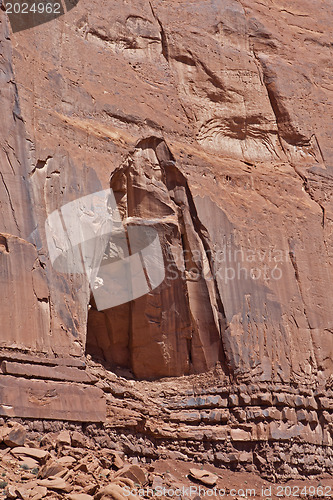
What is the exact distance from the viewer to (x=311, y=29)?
21.4m

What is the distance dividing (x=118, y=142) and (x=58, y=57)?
2.10 m

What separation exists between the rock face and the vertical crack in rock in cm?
3

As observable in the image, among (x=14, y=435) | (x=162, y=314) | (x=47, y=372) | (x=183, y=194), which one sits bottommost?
(x=14, y=435)

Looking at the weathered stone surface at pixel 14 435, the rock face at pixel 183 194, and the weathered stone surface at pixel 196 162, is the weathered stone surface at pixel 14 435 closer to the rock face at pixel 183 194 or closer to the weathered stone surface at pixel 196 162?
the rock face at pixel 183 194

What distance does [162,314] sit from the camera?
17.2 metres

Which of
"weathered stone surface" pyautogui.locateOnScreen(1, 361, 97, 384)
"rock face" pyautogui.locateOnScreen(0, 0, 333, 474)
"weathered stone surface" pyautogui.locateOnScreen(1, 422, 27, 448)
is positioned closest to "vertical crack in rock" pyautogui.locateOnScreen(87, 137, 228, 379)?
"rock face" pyautogui.locateOnScreen(0, 0, 333, 474)

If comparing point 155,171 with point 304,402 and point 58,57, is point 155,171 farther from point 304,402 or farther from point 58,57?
point 304,402

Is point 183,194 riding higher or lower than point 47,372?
higher

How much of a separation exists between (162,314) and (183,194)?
2645 mm

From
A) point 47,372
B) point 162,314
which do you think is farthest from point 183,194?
point 47,372

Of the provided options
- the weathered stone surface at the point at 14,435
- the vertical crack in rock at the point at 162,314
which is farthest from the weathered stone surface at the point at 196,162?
the weathered stone surface at the point at 14,435

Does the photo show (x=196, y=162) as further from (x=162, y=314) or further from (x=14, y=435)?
(x=14, y=435)

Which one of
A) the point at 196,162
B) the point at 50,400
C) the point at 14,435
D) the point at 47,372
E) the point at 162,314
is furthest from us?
the point at 196,162

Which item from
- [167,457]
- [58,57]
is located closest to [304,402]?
[167,457]
